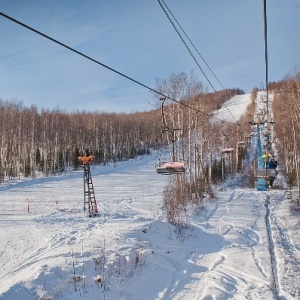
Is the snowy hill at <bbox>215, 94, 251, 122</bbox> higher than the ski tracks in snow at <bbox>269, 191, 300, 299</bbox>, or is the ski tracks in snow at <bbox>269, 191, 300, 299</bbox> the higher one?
the snowy hill at <bbox>215, 94, 251, 122</bbox>

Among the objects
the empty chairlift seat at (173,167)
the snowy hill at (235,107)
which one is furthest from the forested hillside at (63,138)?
the snowy hill at (235,107)

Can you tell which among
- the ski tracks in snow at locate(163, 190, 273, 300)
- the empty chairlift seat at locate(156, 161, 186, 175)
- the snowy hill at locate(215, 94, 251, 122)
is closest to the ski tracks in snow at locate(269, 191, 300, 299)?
the ski tracks in snow at locate(163, 190, 273, 300)

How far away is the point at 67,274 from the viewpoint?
8375 millimetres

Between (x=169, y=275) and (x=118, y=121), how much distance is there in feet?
231

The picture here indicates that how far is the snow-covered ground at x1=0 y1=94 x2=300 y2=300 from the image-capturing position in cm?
782

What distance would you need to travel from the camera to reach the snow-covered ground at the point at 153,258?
782 cm

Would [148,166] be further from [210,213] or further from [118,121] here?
[210,213]

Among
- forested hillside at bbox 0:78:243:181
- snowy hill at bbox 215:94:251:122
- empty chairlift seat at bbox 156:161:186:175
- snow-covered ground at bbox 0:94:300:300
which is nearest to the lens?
snow-covered ground at bbox 0:94:300:300

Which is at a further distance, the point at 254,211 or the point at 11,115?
the point at 11,115

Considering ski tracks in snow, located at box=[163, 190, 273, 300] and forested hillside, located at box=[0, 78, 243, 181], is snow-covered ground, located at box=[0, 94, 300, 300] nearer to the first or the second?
ski tracks in snow, located at box=[163, 190, 273, 300]

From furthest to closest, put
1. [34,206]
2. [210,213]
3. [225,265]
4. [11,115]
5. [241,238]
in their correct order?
[11,115] → [34,206] → [210,213] → [241,238] → [225,265]

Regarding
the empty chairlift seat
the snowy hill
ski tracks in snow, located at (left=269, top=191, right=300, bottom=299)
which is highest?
the snowy hill

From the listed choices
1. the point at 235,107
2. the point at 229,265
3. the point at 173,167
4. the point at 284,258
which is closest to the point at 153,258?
the point at 229,265

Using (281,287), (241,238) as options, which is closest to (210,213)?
(241,238)
